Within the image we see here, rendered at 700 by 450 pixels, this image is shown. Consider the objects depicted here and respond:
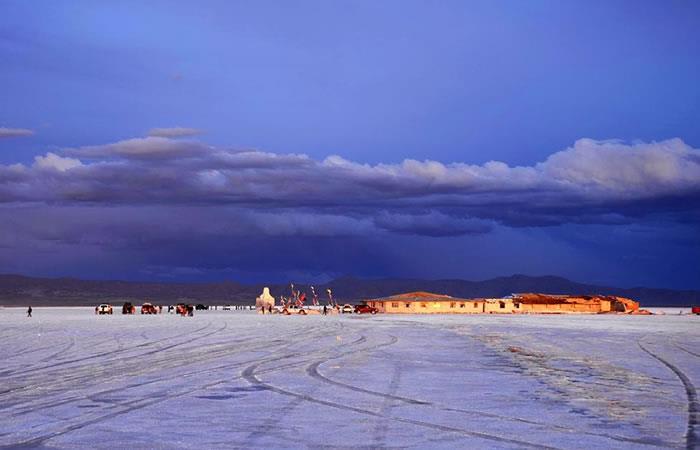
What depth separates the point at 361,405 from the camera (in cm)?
2022

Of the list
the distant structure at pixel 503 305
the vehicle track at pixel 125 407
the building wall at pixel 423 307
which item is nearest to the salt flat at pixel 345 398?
the vehicle track at pixel 125 407

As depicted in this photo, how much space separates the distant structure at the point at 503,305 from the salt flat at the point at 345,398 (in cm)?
13151

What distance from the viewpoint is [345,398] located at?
21469 mm

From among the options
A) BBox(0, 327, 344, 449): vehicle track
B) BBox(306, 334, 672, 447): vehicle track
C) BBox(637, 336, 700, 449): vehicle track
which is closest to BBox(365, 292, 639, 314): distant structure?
BBox(637, 336, 700, 449): vehicle track

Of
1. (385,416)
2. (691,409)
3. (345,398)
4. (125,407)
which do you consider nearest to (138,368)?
(125,407)

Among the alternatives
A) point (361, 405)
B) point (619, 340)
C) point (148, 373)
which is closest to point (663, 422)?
point (361, 405)

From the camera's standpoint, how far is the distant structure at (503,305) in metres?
170

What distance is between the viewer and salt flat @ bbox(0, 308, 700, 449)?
16.1 m

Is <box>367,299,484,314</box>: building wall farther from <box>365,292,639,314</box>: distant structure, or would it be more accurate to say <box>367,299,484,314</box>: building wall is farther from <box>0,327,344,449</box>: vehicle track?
<box>0,327,344,449</box>: vehicle track

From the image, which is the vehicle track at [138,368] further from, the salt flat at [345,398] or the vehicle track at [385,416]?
the vehicle track at [385,416]

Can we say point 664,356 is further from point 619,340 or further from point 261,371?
point 261,371

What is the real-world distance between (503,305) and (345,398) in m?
160

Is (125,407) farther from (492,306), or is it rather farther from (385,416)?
(492,306)

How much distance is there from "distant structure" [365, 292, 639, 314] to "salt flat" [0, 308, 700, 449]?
5177 inches
